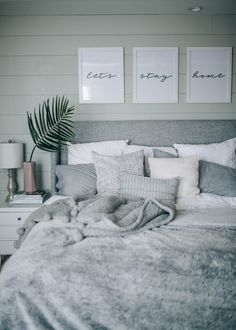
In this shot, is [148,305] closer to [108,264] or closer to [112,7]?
[108,264]

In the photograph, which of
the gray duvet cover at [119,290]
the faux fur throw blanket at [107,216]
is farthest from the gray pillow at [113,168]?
the gray duvet cover at [119,290]

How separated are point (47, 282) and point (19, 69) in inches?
99.0

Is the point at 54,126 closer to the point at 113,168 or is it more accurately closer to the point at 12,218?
the point at 113,168

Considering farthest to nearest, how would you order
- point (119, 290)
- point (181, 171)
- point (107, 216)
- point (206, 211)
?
point (181, 171) → point (206, 211) → point (107, 216) → point (119, 290)

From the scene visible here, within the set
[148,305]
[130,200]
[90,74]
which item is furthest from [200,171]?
[148,305]

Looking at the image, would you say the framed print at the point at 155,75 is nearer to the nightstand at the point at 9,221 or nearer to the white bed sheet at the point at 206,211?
the white bed sheet at the point at 206,211

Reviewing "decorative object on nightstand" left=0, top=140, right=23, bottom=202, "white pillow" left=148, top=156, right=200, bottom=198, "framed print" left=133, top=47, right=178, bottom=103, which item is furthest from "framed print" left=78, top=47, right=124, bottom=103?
"white pillow" left=148, top=156, right=200, bottom=198

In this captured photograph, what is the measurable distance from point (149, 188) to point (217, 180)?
25.7 inches

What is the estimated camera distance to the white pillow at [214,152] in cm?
304

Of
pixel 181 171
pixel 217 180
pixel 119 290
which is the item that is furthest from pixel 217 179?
pixel 119 290

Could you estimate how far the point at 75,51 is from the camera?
11.0 feet

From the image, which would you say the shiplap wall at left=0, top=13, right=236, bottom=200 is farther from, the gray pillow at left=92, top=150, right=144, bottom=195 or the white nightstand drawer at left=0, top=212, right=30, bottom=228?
the white nightstand drawer at left=0, top=212, right=30, bottom=228

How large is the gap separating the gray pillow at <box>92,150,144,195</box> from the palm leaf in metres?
0.49

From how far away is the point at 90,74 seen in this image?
3346mm
